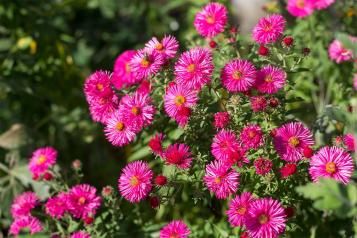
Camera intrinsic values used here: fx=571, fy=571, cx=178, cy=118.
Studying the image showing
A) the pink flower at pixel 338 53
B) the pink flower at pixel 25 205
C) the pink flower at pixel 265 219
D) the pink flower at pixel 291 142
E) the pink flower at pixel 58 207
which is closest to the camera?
the pink flower at pixel 265 219

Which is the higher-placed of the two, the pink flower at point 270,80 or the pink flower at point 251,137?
the pink flower at point 270,80

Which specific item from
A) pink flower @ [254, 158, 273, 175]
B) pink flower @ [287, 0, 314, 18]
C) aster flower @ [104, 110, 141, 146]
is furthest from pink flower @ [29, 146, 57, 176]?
pink flower @ [287, 0, 314, 18]

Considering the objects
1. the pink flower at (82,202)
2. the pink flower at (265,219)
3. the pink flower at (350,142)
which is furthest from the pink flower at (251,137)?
the pink flower at (82,202)

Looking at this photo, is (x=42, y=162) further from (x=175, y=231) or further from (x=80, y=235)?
(x=175, y=231)

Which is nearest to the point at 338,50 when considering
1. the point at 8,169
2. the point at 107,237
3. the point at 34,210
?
the point at 107,237

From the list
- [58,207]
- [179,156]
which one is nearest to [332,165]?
[179,156]

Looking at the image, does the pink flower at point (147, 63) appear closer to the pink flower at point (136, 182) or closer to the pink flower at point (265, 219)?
the pink flower at point (136, 182)
